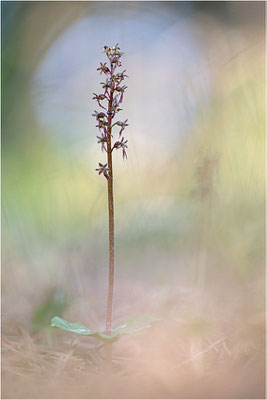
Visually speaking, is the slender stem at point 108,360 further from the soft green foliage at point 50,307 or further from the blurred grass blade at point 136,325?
the soft green foliage at point 50,307

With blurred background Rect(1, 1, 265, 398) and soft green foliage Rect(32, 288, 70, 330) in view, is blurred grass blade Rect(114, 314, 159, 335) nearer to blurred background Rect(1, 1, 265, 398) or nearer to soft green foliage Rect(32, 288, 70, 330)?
blurred background Rect(1, 1, 265, 398)

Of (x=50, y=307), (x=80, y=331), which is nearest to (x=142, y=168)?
(x=50, y=307)

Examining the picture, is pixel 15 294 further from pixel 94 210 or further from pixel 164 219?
pixel 164 219

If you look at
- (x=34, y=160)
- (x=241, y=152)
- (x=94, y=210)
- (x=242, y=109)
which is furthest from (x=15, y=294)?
(x=242, y=109)

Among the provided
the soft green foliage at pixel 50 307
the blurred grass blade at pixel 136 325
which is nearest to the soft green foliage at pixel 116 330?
the blurred grass blade at pixel 136 325

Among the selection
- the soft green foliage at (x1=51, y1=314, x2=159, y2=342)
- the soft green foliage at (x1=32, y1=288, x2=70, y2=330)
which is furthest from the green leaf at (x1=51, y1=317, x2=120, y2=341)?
the soft green foliage at (x1=32, y1=288, x2=70, y2=330)

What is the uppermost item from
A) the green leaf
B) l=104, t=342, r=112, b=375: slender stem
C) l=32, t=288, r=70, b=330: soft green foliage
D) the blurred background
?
the blurred background

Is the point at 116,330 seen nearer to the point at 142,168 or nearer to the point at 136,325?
the point at 136,325
